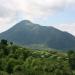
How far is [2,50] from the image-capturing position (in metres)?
177

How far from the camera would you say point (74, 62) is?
167m

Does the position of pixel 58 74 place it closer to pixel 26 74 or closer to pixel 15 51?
pixel 26 74

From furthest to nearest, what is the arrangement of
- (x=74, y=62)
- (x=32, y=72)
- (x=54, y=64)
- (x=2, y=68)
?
(x=74, y=62)
(x=2, y=68)
(x=54, y=64)
(x=32, y=72)

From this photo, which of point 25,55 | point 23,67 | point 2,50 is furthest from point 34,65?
point 2,50

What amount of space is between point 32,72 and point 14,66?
16.3 m

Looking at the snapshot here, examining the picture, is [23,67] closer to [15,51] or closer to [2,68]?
[2,68]

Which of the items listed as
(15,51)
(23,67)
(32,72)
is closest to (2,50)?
(15,51)

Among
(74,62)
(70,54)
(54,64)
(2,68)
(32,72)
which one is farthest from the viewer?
(70,54)

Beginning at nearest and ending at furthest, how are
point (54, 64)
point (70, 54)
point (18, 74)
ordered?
point (18, 74)
point (54, 64)
point (70, 54)

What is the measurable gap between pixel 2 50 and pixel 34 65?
51.0 m

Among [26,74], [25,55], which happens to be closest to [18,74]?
[26,74]

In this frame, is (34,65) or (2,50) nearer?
(34,65)

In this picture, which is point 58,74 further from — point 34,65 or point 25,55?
point 25,55

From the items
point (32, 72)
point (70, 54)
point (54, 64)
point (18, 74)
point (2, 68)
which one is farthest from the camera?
point (70, 54)
